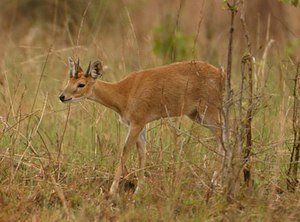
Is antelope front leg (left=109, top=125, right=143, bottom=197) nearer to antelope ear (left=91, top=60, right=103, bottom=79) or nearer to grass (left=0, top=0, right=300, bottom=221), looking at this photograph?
grass (left=0, top=0, right=300, bottom=221)

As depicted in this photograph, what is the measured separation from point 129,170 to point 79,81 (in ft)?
2.97

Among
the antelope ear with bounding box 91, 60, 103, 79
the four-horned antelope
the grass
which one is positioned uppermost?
the antelope ear with bounding box 91, 60, 103, 79

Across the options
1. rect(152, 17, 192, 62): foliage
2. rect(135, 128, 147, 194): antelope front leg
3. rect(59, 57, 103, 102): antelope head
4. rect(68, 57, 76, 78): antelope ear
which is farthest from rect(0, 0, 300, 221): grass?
rect(152, 17, 192, 62): foliage

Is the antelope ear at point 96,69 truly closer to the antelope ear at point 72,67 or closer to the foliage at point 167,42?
the antelope ear at point 72,67

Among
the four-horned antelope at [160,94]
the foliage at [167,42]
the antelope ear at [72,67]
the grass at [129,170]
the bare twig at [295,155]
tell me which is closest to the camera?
the grass at [129,170]

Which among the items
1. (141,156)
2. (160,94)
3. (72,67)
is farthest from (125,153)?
(72,67)

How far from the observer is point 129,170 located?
8188 mm

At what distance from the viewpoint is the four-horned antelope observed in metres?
8.47

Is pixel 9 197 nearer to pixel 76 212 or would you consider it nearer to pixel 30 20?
pixel 76 212

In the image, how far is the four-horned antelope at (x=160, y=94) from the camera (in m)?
8.47

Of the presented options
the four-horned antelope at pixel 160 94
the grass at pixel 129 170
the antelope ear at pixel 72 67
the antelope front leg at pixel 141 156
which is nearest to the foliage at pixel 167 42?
the grass at pixel 129 170

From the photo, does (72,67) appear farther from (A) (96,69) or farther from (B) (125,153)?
(B) (125,153)

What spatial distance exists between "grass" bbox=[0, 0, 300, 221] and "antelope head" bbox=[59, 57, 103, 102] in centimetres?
19

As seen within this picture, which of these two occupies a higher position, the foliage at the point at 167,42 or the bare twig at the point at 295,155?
the foliage at the point at 167,42
